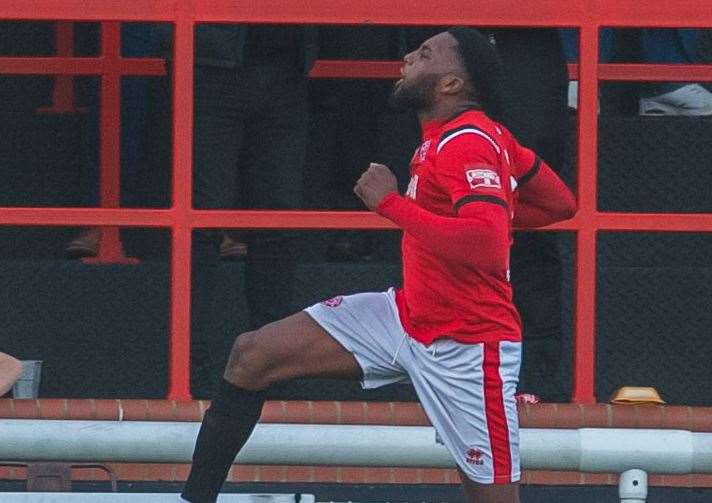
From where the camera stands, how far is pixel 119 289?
6199mm

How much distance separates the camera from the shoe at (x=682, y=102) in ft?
22.8

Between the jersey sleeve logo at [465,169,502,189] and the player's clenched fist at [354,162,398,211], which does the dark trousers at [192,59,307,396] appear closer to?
the player's clenched fist at [354,162,398,211]

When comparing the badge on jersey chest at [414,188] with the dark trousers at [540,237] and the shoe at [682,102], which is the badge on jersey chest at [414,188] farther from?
the shoe at [682,102]

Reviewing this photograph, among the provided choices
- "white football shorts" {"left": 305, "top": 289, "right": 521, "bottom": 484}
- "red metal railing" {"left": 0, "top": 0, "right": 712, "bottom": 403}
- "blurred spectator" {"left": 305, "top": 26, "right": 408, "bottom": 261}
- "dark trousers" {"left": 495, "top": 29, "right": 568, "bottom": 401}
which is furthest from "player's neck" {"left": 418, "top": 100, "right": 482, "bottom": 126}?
"blurred spectator" {"left": 305, "top": 26, "right": 408, "bottom": 261}

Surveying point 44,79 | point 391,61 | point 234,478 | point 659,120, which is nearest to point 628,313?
point 659,120

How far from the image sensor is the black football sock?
4.38 meters

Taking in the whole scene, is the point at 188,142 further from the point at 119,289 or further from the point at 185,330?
the point at 119,289

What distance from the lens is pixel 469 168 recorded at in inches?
159

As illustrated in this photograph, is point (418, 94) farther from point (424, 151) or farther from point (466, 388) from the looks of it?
point (466, 388)

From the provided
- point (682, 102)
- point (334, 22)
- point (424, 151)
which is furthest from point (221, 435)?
point (682, 102)

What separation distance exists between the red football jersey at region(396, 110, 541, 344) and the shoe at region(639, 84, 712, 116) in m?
2.68

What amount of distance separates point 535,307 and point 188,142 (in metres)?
1.20

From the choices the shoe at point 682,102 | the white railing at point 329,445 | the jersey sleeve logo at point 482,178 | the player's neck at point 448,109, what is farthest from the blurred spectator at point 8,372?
the shoe at point 682,102

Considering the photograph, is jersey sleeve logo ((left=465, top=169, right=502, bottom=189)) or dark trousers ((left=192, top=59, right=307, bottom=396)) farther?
dark trousers ((left=192, top=59, right=307, bottom=396))
